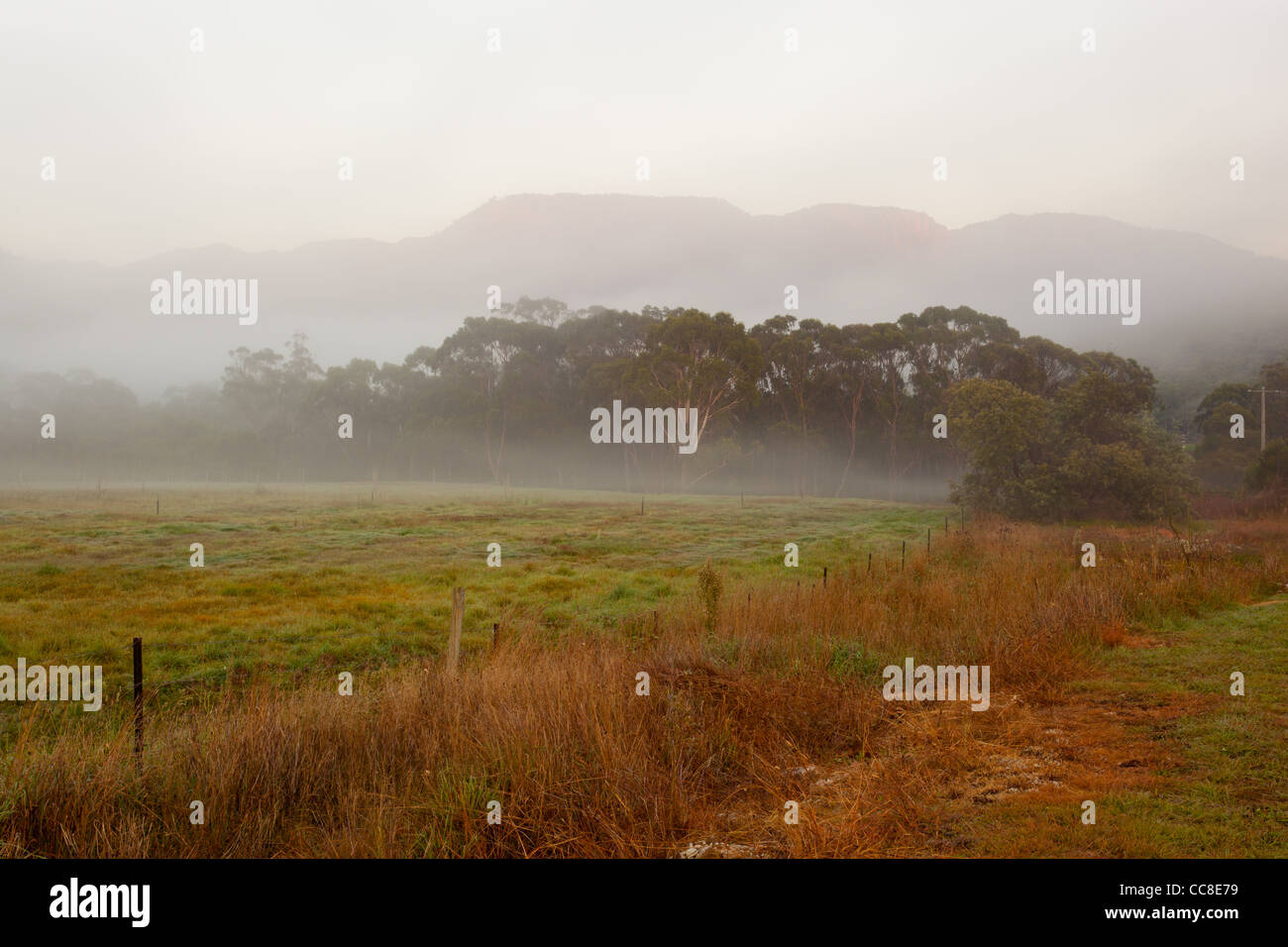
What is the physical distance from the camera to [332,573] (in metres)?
16.0

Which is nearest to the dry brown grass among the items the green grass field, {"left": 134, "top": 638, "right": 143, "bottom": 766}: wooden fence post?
{"left": 134, "top": 638, "right": 143, "bottom": 766}: wooden fence post

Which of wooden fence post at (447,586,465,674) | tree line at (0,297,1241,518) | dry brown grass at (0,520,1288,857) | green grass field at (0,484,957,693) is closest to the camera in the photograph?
dry brown grass at (0,520,1288,857)

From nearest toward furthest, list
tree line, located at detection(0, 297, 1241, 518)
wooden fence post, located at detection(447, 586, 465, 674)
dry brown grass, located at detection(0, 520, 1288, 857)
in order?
dry brown grass, located at detection(0, 520, 1288, 857), wooden fence post, located at detection(447, 586, 465, 674), tree line, located at detection(0, 297, 1241, 518)

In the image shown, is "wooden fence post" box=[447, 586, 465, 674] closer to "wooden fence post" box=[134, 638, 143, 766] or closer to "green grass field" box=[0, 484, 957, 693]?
"green grass field" box=[0, 484, 957, 693]

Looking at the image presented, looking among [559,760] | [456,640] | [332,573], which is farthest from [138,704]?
[332,573]

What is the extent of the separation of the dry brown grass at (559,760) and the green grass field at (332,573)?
227 cm

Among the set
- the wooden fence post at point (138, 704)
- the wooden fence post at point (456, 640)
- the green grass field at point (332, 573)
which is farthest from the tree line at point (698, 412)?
the wooden fence post at point (138, 704)

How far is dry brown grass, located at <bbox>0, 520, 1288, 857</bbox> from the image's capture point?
430 centimetres

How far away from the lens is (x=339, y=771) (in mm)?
5020

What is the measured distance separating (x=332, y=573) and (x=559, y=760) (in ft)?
42.4

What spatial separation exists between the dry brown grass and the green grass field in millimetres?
2271

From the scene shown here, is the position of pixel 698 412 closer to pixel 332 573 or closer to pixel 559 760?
pixel 332 573
